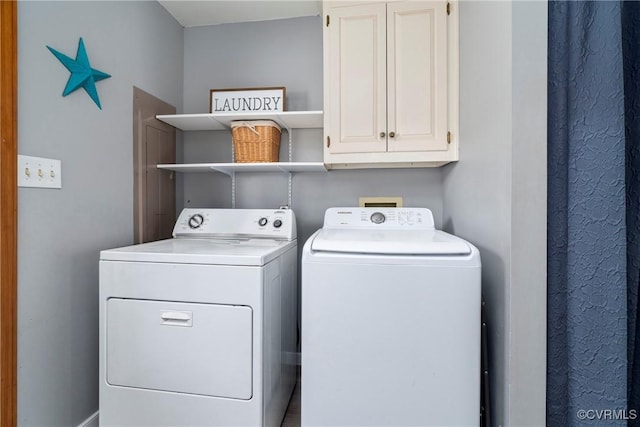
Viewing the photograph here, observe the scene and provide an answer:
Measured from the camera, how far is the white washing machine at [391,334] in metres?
1.09

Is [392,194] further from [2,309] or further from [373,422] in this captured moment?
[2,309]

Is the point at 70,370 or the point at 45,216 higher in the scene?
the point at 45,216

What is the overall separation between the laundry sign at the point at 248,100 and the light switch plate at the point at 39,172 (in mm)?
969

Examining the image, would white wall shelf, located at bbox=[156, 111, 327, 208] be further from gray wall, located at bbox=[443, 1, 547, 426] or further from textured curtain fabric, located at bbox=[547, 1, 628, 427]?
textured curtain fabric, located at bbox=[547, 1, 628, 427]

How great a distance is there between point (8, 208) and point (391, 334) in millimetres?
1484

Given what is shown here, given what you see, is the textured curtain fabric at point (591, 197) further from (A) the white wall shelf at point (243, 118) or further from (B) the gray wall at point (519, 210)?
(A) the white wall shelf at point (243, 118)

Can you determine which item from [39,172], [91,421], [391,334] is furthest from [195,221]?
[391,334]


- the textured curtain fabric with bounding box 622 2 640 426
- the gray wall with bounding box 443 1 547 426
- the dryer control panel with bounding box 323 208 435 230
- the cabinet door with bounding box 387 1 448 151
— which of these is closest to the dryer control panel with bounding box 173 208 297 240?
the dryer control panel with bounding box 323 208 435 230

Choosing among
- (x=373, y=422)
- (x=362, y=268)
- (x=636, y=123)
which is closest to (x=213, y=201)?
(x=362, y=268)

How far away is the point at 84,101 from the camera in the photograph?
1453 millimetres

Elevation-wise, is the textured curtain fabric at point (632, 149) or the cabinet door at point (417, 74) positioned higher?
the cabinet door at point (417, 74)

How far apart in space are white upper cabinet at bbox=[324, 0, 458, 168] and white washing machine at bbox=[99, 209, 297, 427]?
0.89 m

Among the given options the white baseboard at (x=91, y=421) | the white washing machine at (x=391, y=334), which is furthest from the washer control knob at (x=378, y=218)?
the white baseboard at (x=91, y=421)

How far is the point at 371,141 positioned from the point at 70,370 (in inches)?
74.4
